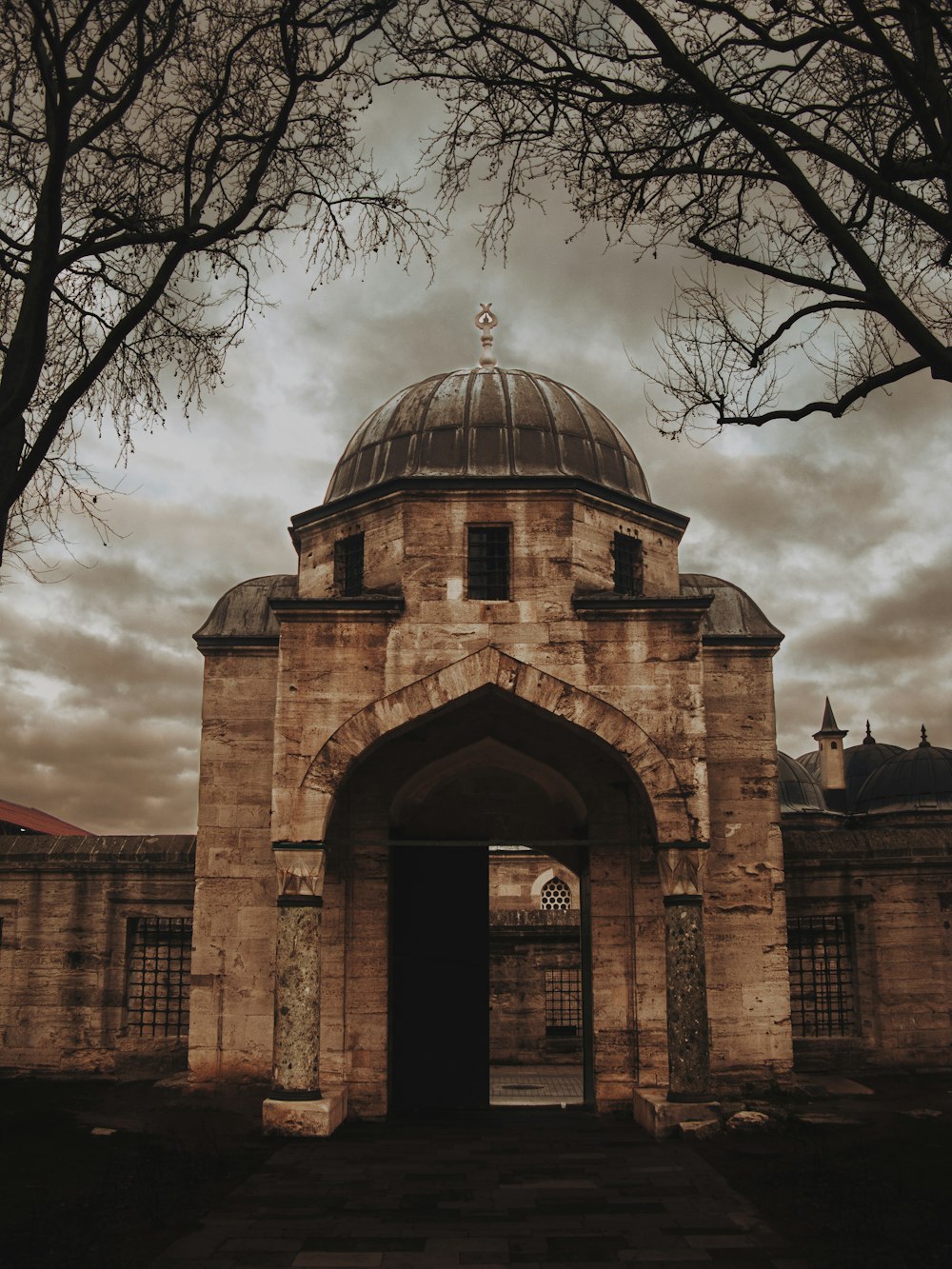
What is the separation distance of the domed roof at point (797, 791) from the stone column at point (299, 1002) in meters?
18.9

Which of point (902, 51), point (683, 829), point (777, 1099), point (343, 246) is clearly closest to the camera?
point (902, 51)

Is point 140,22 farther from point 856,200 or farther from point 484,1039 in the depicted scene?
point 484,1039

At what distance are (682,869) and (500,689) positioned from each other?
287 cm

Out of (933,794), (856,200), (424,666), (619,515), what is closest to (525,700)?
(424,666)

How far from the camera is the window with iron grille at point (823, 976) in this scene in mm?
16719

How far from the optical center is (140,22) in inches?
342

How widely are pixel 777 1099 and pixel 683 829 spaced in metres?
3.74

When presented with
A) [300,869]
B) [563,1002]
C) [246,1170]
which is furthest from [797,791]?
[246,1170]

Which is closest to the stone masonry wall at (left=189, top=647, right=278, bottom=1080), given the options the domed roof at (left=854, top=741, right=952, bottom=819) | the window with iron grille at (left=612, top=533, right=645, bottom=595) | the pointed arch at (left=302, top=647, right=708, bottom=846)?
the pointed arch at (left=302, top=647, right=708, bottom=846)

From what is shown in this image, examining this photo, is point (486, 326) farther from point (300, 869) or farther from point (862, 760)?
point (862, 760)

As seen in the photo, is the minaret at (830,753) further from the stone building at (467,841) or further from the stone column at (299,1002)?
the stone column at (299,1002)

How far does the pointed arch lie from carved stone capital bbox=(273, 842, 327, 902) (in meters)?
0.23

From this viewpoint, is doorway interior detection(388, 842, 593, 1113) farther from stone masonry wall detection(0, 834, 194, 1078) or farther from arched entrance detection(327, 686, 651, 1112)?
stone masonry wall detection(0, 834, 194, 1078)

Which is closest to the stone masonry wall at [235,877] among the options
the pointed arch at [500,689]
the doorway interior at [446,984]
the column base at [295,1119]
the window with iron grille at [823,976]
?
the doorway interior at [446,984]
